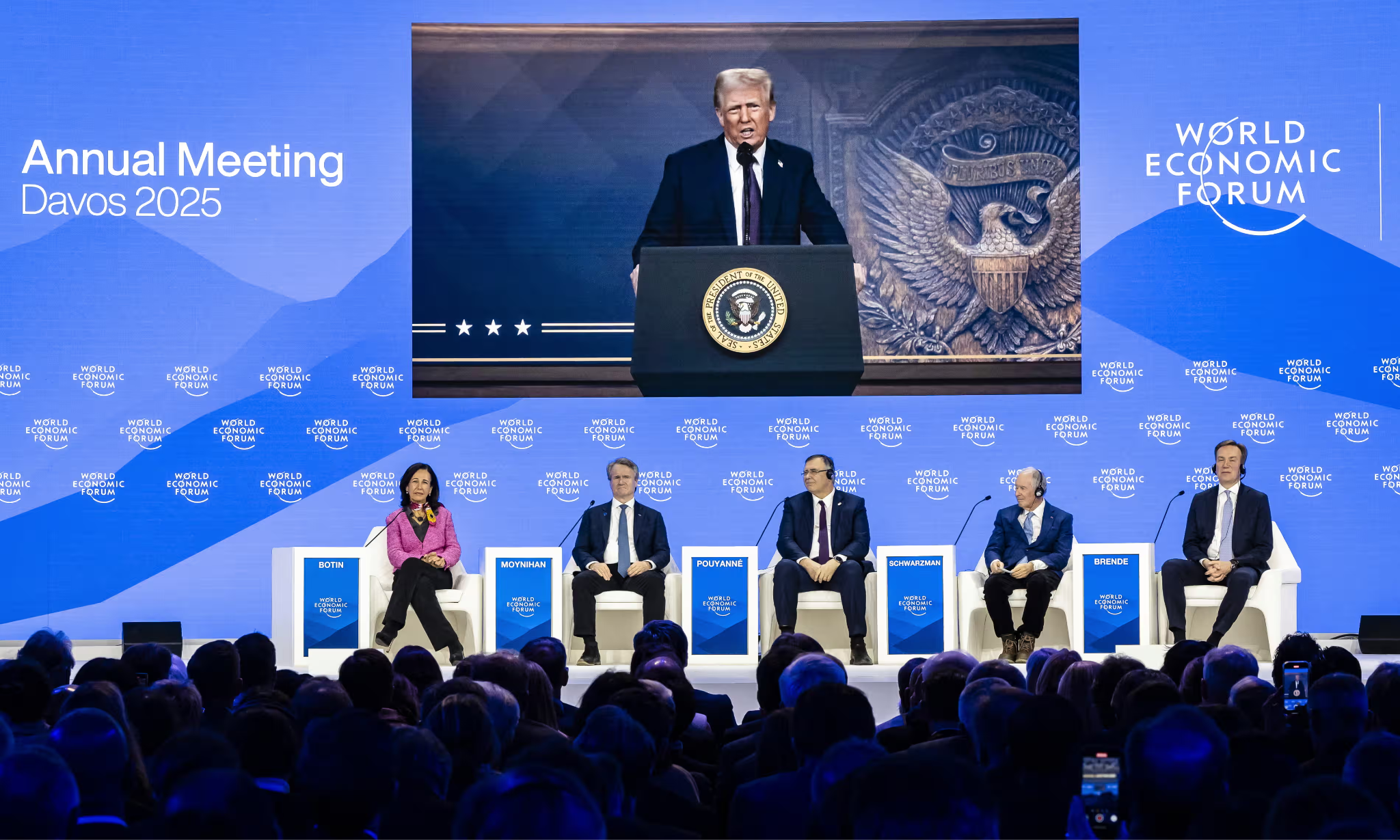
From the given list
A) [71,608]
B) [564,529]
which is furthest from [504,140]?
[71,608]

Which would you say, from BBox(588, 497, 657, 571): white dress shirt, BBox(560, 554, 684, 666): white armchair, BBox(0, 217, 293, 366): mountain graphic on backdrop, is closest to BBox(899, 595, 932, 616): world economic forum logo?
BBox(560, 554, 684, 666): white armchair

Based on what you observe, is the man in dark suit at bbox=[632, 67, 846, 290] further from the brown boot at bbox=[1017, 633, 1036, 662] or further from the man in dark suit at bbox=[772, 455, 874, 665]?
the brown boot at bbox=[1017, 633, 1036, 662]

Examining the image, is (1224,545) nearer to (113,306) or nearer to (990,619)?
(990,619)

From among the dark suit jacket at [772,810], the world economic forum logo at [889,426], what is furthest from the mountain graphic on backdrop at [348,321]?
the dark suit jacket at [772,810]

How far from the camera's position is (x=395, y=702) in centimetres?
408

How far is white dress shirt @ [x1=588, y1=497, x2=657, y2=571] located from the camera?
334 inches

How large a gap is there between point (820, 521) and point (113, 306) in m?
4.40

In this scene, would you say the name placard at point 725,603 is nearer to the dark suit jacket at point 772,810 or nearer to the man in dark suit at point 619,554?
the man in dark suit at point 619,554

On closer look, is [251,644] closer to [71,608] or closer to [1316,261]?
[71,608]

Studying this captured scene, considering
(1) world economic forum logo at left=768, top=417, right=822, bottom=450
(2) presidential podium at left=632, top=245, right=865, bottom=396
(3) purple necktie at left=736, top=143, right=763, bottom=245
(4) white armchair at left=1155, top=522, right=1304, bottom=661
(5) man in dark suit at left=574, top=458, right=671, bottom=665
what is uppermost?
(3) purple necktie at left=736, top=143, right=763, bottom=245

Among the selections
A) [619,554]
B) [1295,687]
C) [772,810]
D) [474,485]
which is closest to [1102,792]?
[772,810]

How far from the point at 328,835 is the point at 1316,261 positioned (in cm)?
830

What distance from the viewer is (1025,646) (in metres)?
8.01

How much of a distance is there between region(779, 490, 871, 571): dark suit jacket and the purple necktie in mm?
1734
